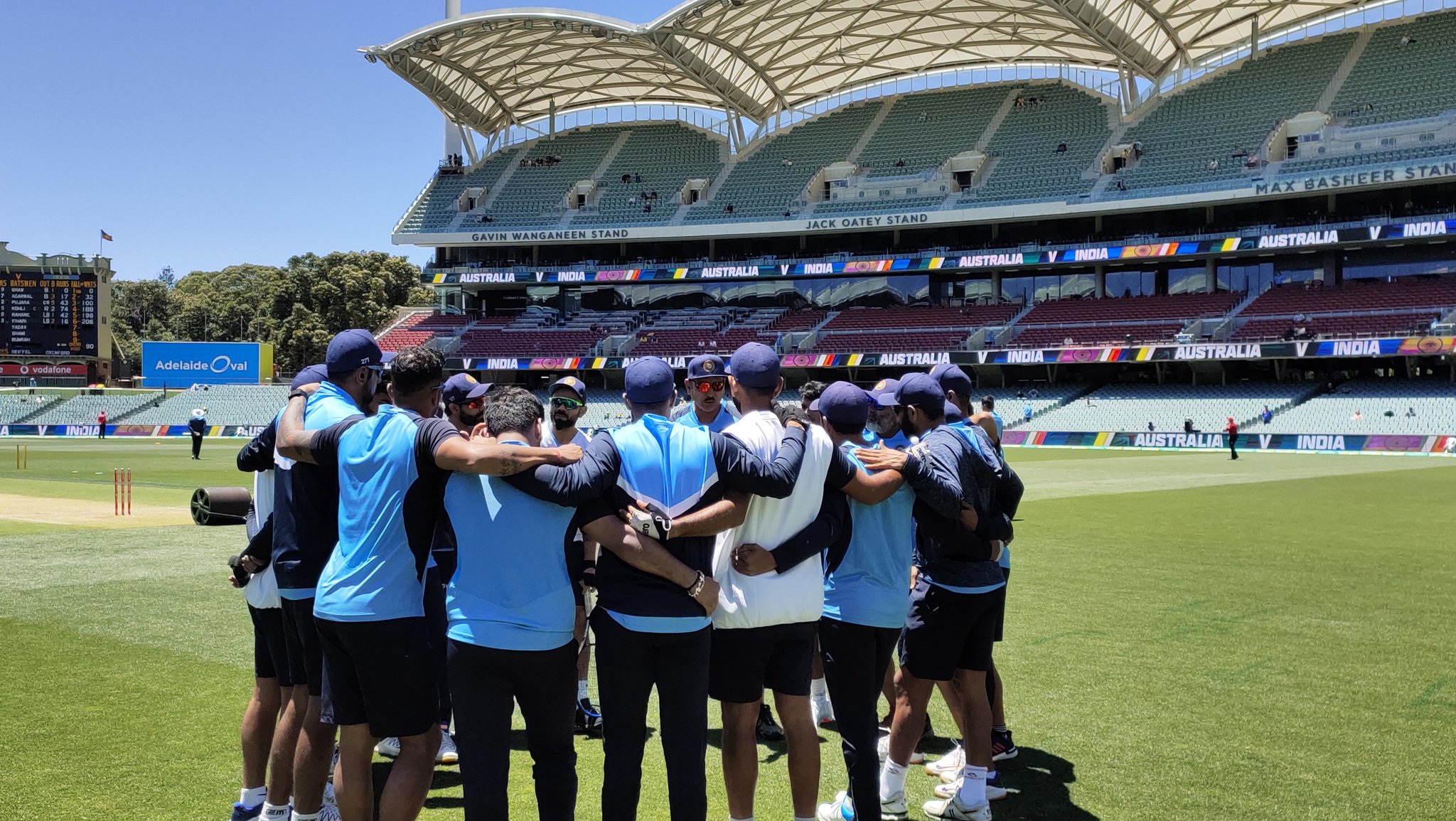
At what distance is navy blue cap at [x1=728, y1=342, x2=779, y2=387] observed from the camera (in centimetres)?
498

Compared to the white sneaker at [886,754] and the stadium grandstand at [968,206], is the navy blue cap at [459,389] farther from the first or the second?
the stadium grandstand at [968,206]

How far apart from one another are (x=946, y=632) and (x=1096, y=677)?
3.03 meters

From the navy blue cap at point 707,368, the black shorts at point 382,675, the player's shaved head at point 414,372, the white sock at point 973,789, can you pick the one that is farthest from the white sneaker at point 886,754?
the player's shaved head at point 414,372

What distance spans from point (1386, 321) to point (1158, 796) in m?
48.1

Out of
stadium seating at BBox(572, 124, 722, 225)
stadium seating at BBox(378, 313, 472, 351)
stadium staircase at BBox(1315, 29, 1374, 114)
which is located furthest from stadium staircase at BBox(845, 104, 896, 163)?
stadium seating at BBox(378, 313, 472, 351)

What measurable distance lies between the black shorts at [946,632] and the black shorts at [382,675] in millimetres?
2511

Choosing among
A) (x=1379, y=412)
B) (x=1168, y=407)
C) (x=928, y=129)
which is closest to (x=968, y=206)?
(x=928, y=129)

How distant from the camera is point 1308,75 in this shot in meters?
54.3

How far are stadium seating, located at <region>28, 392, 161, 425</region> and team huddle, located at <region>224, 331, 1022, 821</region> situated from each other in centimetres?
6374

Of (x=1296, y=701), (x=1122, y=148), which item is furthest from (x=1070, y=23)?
(x=1296, y=701)

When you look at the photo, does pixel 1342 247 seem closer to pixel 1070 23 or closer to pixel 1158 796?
pixel 1070 23

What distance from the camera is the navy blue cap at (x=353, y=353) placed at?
511cm

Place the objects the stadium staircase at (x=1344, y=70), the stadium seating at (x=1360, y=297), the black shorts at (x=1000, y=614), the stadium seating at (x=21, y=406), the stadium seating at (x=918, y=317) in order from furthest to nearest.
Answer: the stadium seating at (x=21, y=406) < the stadium seating at (x=918, y=317) < the stadium staircase at (x=1344, y=70) < the stadium seating at (x=1360, y=297) < the black shorts at (x=1000, y=614)

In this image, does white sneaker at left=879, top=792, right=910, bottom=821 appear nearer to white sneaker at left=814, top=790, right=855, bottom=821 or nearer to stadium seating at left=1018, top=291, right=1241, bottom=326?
white sneaker at left=814, top=790, right=855, bottom=821
